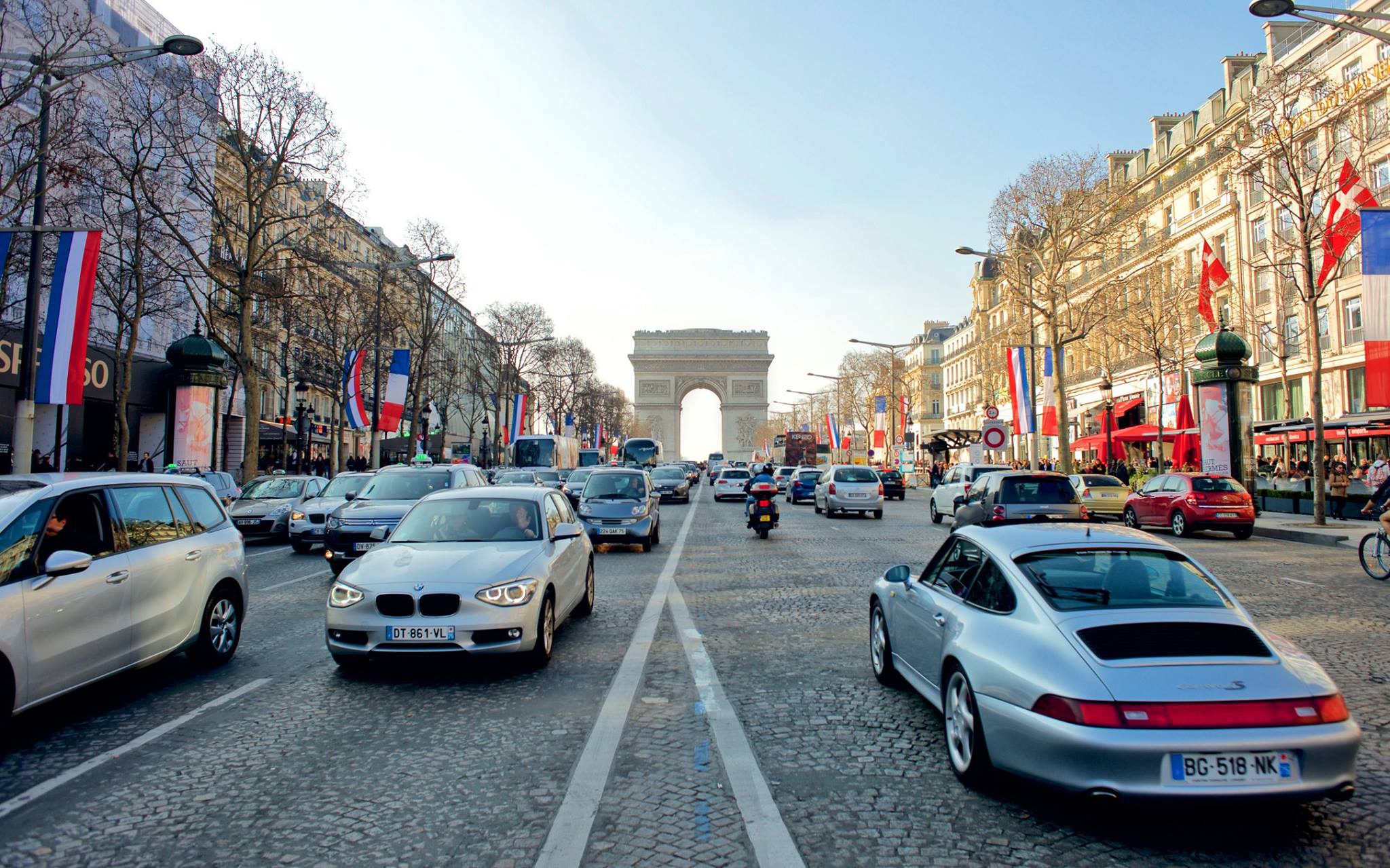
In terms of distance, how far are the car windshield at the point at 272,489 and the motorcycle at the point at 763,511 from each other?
34.9ft

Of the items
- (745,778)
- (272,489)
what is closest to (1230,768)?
(745,778)

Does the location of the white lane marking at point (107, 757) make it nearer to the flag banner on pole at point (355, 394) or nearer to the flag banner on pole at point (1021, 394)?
the flag banner on pole at point (355, 394)

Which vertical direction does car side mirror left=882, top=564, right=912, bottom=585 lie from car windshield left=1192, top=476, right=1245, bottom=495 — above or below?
below

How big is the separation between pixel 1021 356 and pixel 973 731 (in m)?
34.0

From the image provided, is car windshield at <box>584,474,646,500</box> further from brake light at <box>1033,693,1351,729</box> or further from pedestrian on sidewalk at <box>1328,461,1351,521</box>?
pedestrian on sidewalk at <box>1328,461,1351,521</box>

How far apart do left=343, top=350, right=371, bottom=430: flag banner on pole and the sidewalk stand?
28.5 m

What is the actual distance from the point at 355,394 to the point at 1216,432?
1108 inches

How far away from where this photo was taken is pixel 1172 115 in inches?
2035

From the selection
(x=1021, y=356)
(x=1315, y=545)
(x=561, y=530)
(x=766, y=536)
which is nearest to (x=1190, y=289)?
(x=1021, y=356)

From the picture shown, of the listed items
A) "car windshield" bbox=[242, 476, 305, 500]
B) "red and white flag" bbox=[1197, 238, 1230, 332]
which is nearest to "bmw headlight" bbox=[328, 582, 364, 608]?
"car windshield" bbox=[242, 476, 305, 500]

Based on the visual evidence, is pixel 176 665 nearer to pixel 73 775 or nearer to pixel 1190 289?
pixel 73 775

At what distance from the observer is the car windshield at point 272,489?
2119 centimetres

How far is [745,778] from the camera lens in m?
4.57

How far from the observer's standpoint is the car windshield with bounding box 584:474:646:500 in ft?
57.4
